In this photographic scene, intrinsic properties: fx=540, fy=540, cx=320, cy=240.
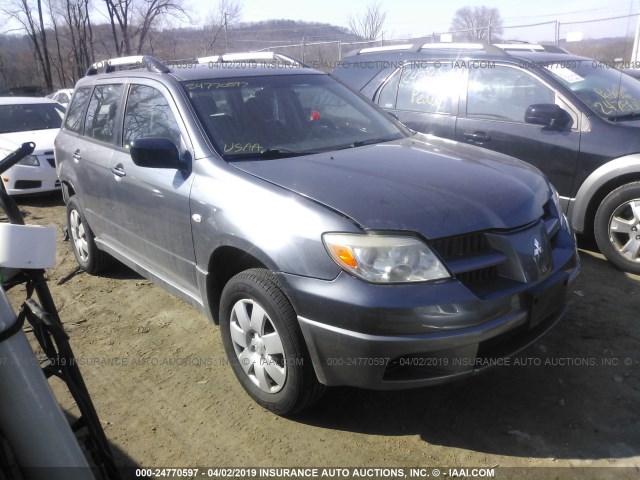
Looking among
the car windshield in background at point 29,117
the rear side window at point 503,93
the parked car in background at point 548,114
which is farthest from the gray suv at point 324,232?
the car windshield in background at point 29,117

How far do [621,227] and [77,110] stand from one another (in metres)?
4.84

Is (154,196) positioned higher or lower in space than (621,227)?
higher

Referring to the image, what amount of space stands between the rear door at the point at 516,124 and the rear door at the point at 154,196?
2.97m

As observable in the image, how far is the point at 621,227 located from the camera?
4410 mm

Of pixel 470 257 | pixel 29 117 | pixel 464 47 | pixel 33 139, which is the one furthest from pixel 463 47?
pixel 29 117

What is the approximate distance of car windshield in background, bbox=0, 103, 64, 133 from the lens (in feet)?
29.7

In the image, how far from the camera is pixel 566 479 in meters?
2.35

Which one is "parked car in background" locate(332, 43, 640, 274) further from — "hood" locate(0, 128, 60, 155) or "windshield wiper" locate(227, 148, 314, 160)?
"hood" locate(0, 128, 60, 155)

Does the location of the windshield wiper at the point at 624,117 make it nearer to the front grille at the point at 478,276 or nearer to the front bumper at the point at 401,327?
the front bumper at the point at 401,327

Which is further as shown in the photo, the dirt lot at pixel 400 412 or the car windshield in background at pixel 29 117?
the car windshield in background at pixel 29 117

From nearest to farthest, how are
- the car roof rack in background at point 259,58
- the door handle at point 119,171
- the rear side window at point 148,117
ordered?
the rear side window at point 148,117 → the door handle at point 119,171 → the car roof rack in background at point 259,58

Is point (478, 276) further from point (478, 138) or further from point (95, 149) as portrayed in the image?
point (95, 149)

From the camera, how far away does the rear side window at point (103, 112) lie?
4.19 meters

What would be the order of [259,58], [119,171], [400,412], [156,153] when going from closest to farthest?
[400,412] → [156,153] → [119,171] → [259,58]
